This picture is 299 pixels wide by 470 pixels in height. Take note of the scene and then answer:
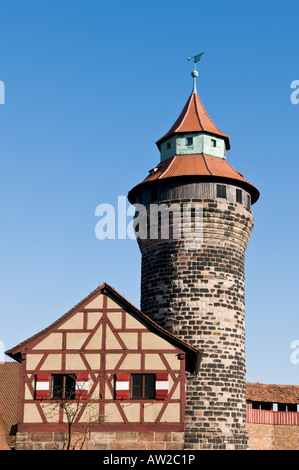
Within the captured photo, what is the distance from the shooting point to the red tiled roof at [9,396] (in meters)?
35.1

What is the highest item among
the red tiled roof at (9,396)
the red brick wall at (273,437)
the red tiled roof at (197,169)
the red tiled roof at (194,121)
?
the red tiled roof at (194,121)

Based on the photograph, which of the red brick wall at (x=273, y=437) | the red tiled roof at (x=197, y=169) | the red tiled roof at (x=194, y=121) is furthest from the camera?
the red brick wall at (x=273, y=437)

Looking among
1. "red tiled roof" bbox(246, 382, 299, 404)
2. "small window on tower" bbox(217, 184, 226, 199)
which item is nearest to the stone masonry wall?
"small window on tower" bbox(217, 184, 226, 199)

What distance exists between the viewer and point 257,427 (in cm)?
4059

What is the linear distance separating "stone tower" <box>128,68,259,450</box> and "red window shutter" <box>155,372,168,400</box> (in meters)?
5.34

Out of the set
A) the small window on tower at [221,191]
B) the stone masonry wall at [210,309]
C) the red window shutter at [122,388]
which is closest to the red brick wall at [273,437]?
the stone masonry wall at [210,309]

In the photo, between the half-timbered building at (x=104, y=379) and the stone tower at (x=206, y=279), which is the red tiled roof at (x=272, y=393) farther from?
the half-timbered building at (x=104, y=379)

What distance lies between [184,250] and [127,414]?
27.7 feet

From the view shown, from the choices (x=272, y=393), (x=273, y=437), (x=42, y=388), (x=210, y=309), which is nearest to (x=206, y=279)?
(x=210, y=309)

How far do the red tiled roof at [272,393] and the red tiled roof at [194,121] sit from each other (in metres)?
14.7

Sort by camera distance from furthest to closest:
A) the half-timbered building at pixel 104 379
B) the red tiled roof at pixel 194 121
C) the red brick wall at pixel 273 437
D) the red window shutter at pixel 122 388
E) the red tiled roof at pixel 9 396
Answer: the red brick wall at pixel 273 437 → the red tiled roof at pixel 9 396 → the red tiled roof at pixel 194 121 → the red window shutter at pixel 122 388 → the half-timbered building at pixel 104 379

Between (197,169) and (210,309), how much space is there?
5.75m
